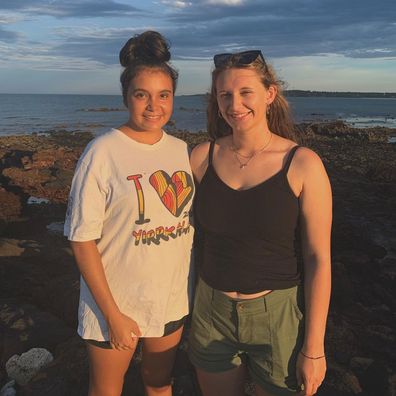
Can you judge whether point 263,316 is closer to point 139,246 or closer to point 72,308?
point 139,246

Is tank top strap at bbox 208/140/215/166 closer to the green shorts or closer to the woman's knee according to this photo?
the green shorts

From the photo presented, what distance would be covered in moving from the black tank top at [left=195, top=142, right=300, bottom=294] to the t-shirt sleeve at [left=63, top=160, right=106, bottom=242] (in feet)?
2.18

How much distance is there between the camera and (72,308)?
19.7ft

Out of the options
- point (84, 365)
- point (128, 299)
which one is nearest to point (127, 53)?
point (128, 299)

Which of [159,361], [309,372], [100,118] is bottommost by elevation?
[100,118]

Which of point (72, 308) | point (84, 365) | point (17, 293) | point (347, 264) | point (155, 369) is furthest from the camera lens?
point (347, 264)

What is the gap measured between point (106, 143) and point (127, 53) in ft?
2.04

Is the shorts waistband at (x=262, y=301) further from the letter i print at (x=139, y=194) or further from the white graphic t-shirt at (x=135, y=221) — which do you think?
the letter i print at (x=139, y=194)

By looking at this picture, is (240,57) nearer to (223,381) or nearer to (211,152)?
(211,152)

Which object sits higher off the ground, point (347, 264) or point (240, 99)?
point (240, 99)

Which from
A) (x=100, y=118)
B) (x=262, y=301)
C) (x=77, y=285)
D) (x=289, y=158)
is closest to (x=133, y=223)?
(x=262, y=301)

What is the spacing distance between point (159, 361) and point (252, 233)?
1.23 m

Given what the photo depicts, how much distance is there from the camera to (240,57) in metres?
2.80

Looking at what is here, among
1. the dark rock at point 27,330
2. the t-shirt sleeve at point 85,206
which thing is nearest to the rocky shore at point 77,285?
the dark rock at point 27,330
